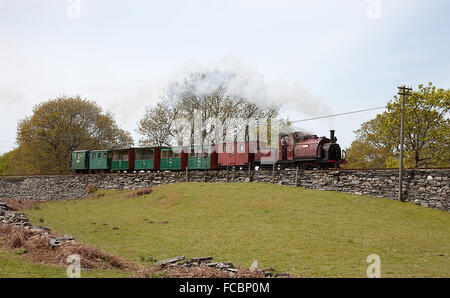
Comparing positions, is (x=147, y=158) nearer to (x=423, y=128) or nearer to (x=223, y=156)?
(x=223, y=156)

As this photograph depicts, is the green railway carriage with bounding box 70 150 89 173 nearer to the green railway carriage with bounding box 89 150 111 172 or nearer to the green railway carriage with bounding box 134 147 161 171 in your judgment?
the green railway carriage with bounding box 89 150 111 172

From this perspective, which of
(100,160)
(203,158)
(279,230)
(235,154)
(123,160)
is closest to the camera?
(279,230)

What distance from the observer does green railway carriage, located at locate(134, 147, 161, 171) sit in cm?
4038

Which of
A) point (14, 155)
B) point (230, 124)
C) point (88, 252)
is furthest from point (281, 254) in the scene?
point (14, 155)

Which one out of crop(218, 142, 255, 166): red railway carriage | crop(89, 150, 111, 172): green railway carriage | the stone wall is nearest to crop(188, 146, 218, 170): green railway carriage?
crop(218, 142, 255, 166): red railway carriage

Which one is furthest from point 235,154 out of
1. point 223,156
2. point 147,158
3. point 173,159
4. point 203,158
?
point 147,158

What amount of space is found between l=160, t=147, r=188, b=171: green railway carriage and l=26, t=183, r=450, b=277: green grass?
8.57 m

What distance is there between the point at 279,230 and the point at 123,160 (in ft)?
95.8

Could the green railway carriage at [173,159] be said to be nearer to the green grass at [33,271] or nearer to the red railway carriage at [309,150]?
the red railway carriage at [309,150]

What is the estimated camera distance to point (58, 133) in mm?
55438

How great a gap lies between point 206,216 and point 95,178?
26.6 meters

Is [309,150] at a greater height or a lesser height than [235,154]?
greater

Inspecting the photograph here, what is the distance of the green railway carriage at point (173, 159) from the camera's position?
3862 cm
